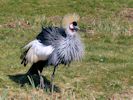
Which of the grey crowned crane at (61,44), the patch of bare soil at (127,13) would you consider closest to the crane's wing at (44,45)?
the grey crowned crane at (61,44)

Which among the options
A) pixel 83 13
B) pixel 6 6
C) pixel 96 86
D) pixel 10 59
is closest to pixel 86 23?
pixel 83 13

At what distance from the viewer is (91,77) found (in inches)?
475

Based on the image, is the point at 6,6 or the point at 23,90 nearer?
the point at 23,90

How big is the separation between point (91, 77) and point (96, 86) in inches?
25.3

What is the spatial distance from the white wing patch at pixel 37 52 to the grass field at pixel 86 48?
1.94 ft

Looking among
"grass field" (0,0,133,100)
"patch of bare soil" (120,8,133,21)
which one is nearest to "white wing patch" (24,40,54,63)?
"grass field" (0,0,133,100)

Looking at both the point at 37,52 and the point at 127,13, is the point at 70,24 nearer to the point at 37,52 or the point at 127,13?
the point at 37,52

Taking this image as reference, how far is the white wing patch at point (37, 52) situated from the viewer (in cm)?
1023

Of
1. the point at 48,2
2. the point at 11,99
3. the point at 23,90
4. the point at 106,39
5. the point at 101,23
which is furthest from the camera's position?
the point at 48,2

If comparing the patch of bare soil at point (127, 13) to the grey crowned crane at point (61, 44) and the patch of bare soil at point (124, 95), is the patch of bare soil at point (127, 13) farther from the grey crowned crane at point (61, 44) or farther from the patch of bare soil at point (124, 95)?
the grey crowned crane at point (61, 44)

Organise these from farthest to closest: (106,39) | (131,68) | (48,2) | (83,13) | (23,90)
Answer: (48,2) → (83,13) → (106,39) → (131,68) → (23,90)

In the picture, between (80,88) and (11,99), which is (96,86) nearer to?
(80,88)

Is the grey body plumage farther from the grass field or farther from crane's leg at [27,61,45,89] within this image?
the grass field

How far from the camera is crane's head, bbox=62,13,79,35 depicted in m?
10.2
